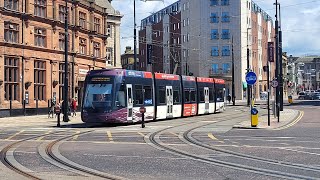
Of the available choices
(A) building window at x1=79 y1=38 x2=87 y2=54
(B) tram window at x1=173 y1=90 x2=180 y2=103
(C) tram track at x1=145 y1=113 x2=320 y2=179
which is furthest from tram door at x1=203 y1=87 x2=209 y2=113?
(C) tram track at x1=145 y1=113 x2=320 y2=179

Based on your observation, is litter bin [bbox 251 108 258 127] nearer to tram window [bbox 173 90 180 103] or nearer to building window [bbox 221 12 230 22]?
tram window [bbox 173 90 180 103]

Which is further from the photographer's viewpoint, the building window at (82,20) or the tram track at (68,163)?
the building window at (82,20)

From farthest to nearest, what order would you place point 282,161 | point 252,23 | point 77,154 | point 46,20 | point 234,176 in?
point 252,23 → point 46,20 → point 77,154 → point 282,161 → point 234,176

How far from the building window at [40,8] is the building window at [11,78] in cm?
558

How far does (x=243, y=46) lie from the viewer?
89.7 meters

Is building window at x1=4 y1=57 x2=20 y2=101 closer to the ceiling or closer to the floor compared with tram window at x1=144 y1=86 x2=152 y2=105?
closer to the ceiling

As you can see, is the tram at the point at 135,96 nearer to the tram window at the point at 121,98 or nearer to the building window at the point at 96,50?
the tram window at the point at 121,98

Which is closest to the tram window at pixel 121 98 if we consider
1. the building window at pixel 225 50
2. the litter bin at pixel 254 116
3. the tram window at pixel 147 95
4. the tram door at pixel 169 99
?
the tram window at pixel 147 95

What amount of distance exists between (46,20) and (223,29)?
157 feet

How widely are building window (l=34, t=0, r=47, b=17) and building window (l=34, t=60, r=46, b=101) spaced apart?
14.7 feet

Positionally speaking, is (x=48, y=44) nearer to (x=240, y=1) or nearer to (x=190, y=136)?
(x=190, y=136)

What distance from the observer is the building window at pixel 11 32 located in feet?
139

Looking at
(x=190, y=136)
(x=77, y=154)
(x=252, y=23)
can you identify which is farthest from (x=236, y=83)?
(x=77, y=154)

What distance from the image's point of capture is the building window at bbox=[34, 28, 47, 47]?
46.5 meters
